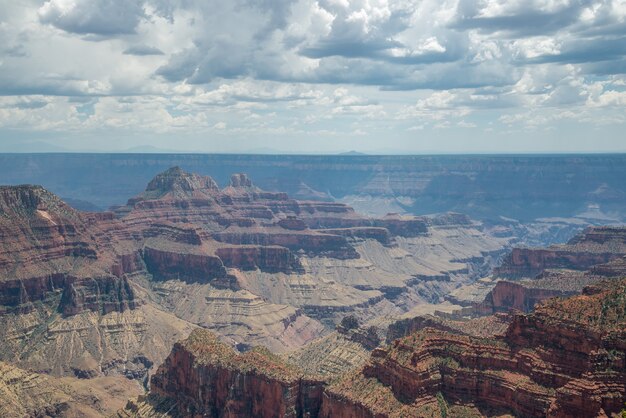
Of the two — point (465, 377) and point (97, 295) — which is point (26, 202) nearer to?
point (97, 295)

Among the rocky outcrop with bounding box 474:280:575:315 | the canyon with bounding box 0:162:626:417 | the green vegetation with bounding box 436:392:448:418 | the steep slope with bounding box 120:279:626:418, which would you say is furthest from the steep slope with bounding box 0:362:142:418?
the rocky outcrop with bounding box 474:280:575:315

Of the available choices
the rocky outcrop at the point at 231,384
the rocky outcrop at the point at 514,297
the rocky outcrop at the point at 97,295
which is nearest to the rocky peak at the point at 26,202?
the rocky outcrop at the point at 97,295

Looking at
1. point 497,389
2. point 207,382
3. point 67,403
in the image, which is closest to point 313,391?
point 207,382

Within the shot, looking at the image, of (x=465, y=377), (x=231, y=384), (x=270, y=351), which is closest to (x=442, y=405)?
(x=465, y=377)

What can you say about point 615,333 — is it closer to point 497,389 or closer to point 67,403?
point 497,389

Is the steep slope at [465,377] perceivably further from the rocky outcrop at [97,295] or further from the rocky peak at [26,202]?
the rocky peak at [26,202]

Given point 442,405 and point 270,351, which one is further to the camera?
point 270,351

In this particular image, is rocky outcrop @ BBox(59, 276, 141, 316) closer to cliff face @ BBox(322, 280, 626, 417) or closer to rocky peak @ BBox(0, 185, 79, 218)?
rocky peak @ BBox(0, 185, 79, 218)

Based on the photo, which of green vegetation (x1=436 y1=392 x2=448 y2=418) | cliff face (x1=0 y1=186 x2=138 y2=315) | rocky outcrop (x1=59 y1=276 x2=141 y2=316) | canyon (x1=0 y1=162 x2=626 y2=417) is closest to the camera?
canyon (x1=0 y1=162 x2=626 y2=417)
